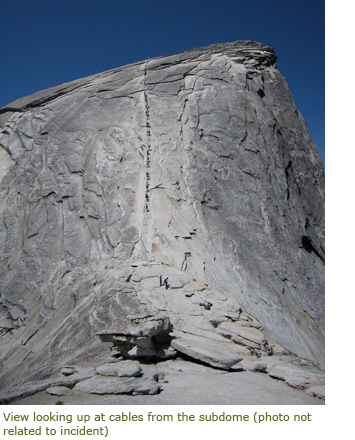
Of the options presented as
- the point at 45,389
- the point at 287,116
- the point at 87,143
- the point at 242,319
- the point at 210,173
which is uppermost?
the point at 287,116

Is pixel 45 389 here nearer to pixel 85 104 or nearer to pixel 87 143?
pixel 87 143

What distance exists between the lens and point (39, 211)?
37.1 ft

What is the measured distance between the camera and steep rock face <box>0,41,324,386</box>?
271 inches

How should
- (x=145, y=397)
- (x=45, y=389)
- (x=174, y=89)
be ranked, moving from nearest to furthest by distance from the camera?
(x=145, y=397) < (x=45, y=389) < (x=174, y=89)

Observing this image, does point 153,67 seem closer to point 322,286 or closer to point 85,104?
point 85,104

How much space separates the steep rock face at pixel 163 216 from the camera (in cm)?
689

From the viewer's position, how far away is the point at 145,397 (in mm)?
4035

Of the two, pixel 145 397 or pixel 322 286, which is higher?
pixel 322 286

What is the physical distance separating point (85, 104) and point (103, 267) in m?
6.09

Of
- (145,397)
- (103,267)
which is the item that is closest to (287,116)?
(103,267)

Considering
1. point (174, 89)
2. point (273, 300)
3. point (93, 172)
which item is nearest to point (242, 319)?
point (273, 300)

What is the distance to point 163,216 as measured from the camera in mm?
9422
